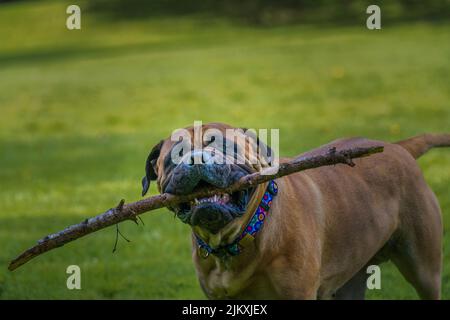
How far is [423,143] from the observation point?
6.48m

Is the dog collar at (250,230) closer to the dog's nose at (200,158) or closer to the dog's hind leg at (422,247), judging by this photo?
the dog's nose at (200,158)

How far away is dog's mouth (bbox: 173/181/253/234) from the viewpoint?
4703mm

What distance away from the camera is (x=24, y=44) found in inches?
1490

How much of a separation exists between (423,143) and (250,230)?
A: 2.00 m

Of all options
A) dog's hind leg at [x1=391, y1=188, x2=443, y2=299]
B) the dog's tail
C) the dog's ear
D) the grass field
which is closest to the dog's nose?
the dog's ear

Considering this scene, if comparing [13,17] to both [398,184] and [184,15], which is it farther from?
[398,184]

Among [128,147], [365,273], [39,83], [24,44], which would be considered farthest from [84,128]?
[24,44]

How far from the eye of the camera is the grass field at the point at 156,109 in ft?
28.3

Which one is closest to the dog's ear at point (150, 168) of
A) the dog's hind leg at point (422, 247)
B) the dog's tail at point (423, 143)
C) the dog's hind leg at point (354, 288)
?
the dog's hind leg at point (422, 247)

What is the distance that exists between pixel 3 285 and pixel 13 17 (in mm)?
37588

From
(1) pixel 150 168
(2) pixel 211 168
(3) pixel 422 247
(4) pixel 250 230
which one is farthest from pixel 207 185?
(3) pixel 422 247

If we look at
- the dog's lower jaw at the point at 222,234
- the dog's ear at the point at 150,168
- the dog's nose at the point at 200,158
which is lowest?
the dog's lower jaw at the point at 222,234

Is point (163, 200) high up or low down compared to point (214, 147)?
down

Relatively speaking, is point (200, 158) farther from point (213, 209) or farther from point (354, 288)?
point (354, 288)
